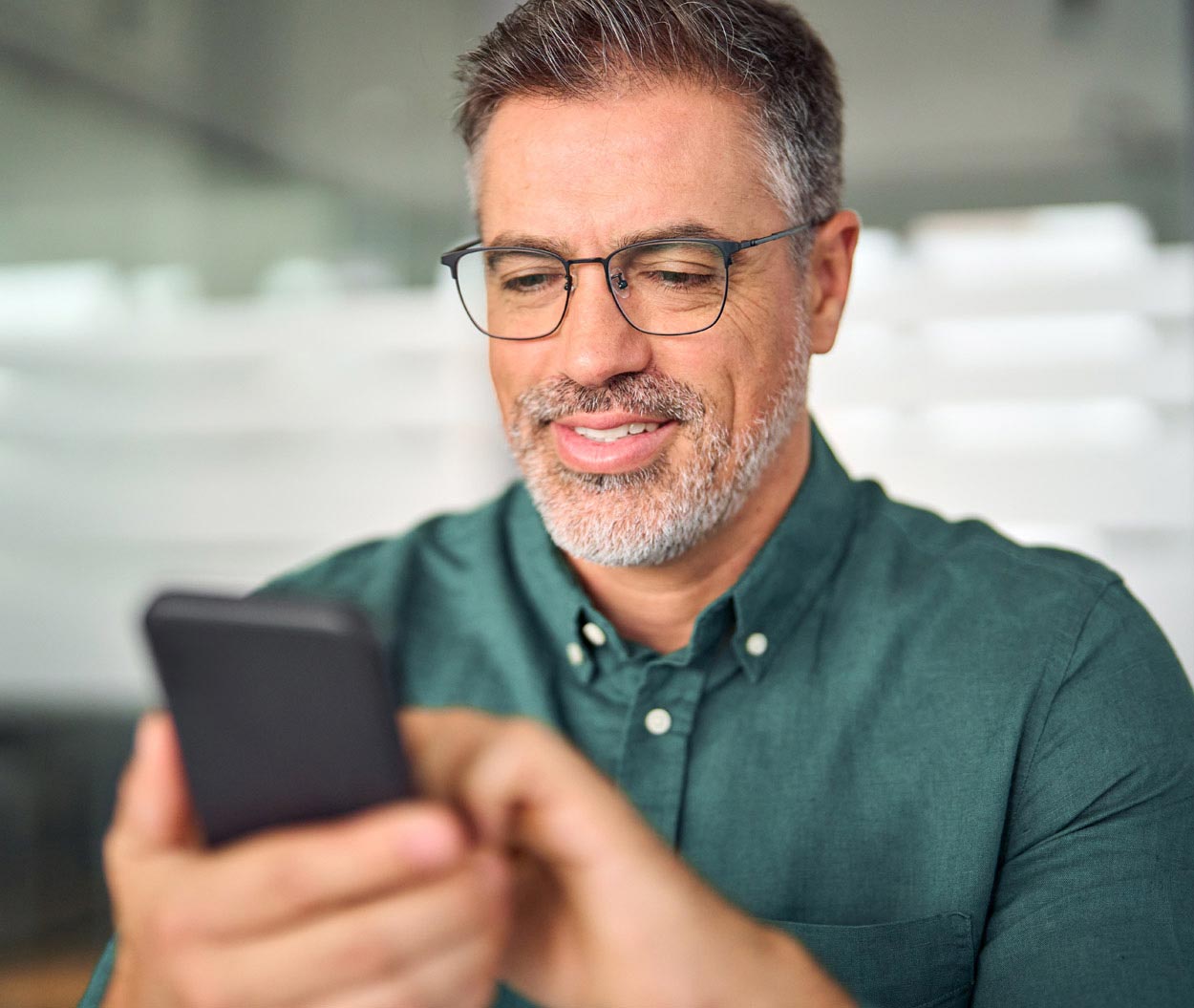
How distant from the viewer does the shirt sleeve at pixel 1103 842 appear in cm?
102

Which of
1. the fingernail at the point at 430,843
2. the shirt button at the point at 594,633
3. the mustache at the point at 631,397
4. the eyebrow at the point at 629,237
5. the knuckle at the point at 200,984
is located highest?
the eyebrow at the point at 629,237

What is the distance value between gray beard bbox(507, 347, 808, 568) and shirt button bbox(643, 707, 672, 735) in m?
0.17

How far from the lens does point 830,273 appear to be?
156 cm

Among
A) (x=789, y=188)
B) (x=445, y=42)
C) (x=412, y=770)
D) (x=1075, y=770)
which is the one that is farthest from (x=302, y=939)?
(x=445, y=42)

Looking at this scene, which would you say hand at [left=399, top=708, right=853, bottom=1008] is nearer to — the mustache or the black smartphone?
the black smartphone

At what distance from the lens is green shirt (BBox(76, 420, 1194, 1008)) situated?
43.4 inches

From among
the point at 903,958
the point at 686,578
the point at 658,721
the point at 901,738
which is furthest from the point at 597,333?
the point at 903,958

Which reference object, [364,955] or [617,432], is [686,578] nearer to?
[617,432]

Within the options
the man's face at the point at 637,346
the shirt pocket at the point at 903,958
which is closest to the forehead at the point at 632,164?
the man's face at the point at 637,346

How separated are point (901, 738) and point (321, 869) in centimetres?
83

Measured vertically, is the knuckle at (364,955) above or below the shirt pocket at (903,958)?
above

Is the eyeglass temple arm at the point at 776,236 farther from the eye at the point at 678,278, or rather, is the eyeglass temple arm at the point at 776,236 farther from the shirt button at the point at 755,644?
the shirt button at the point at 755,644

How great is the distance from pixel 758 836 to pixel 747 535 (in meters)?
0.37

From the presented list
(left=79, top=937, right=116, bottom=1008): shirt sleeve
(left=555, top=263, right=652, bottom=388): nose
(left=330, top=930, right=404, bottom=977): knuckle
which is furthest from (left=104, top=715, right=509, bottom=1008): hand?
(left=555, top=263, right=652, bottom=388): nose
